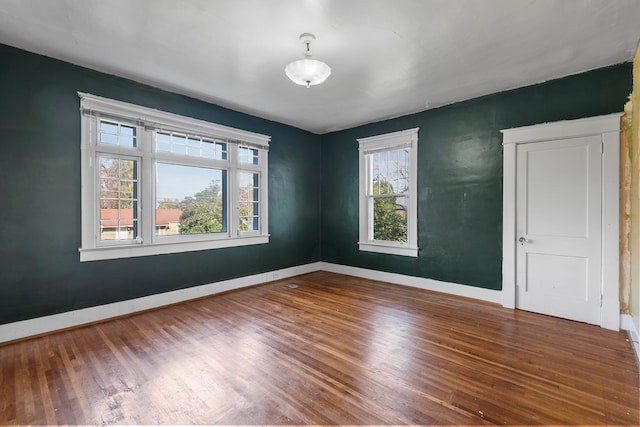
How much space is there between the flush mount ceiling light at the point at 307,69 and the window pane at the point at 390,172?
2591 mm

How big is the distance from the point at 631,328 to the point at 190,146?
5491 millimetres

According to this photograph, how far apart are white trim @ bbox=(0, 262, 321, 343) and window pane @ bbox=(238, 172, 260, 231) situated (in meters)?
0.87

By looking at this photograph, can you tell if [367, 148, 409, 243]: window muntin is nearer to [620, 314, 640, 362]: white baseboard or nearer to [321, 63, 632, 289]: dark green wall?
[321, 63, 632, 289]: dark green wall

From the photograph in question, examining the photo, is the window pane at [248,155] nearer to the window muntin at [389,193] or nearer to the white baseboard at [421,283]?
the window muntin at [389,193]

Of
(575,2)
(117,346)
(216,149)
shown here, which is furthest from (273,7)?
(117,346)

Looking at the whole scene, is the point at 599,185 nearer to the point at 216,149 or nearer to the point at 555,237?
the point at 555,237

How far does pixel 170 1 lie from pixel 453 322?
13.1 ft

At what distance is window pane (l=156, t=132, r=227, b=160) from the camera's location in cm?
386

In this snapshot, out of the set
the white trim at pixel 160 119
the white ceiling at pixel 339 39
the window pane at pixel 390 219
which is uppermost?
the white ceiling at pixel 339 39

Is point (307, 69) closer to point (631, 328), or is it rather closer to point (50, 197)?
point (50, 197)

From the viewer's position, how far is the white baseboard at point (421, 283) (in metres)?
3.94

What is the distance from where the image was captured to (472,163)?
13.4ft

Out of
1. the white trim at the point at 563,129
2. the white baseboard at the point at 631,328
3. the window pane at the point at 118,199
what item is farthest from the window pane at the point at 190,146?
the white baseboard at the point at 631,328

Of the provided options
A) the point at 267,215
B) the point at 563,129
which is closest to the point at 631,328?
the point at 563,129
